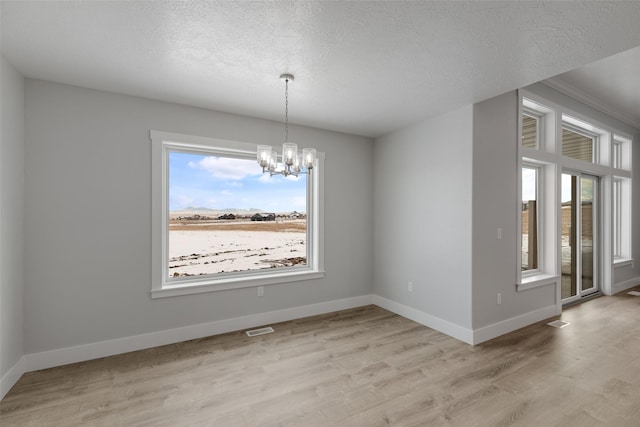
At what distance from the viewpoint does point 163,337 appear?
319cm

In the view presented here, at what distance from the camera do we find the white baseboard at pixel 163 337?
2.71 metres

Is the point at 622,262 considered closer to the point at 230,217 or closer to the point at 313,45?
the point at 313,45

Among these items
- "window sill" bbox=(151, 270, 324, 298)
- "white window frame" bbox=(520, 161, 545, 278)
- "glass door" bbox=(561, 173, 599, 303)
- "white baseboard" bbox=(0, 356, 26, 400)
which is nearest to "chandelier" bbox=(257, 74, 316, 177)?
"window sill" bbox=(151, 270, 324, 298)

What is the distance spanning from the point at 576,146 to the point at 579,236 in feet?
4.69

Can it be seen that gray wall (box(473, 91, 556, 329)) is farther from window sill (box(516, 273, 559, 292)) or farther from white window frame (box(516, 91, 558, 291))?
white window frame (box(516, 91, 558, 291))

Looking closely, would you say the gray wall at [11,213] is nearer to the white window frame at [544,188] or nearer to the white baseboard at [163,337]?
the white baseboard at [163,337]

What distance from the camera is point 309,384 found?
2.48 m

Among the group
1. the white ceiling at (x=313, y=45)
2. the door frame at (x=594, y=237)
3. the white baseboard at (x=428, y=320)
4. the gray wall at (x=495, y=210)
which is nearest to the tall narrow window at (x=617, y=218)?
the door frame at (x=594, y=237)

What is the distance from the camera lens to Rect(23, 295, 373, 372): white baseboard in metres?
2.71

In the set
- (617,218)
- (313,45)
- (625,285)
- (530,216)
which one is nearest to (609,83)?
(530,216)

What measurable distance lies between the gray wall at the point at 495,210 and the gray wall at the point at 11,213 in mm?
4205

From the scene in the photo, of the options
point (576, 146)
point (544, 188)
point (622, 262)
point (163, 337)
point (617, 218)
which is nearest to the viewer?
point (163, 337)

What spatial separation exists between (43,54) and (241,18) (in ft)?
5.50

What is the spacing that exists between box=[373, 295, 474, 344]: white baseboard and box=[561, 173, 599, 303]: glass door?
2.35 m
